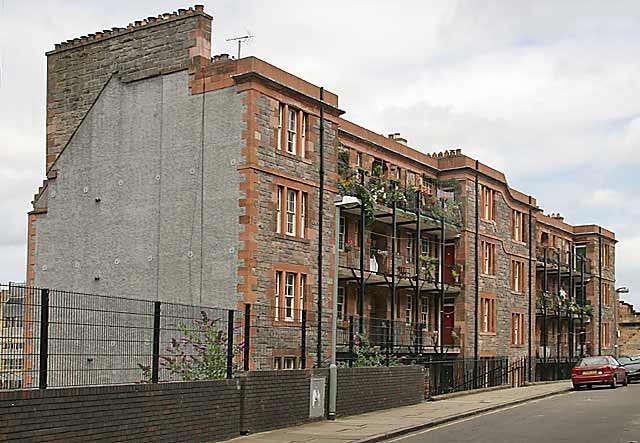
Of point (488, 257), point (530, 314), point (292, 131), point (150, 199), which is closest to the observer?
point (292, 131)

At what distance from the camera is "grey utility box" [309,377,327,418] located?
74.0ft

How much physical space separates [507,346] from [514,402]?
52.3 ft

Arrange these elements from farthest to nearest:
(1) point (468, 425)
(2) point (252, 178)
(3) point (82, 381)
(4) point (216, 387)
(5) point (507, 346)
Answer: (5) point (507, 346)
(2) point (252, 178)
(1) point (468, 425)
(4) point (216, 387)
(3) point (82, 381)

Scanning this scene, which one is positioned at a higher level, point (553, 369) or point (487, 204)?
point (487, 204)

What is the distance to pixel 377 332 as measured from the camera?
29516mm

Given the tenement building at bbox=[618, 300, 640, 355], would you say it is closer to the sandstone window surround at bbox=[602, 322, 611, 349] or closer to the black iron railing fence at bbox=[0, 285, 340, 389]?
the sandstone window surround at bbox=[602, 322, 611, 349]

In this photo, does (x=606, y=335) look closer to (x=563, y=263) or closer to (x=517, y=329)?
(x=563, y=263)

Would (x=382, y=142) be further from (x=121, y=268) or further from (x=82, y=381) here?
(x=82, y=381)

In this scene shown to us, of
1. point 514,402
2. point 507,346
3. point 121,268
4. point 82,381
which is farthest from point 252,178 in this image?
point 507,346

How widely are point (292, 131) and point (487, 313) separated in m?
18.1

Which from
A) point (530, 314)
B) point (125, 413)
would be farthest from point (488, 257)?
point (125, 413)

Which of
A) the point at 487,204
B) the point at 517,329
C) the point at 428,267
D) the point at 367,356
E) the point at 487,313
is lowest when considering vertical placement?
the point at 367,356

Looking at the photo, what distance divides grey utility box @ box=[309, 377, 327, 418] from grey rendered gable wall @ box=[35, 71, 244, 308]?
21.4 feet

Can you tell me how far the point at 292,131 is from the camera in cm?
3120
